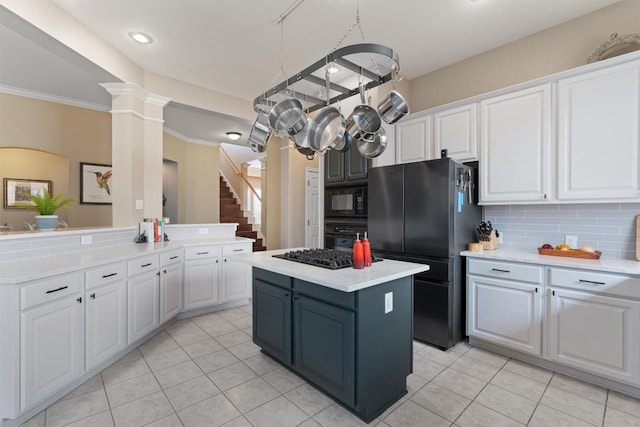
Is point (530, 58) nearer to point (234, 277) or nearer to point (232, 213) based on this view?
point (234, 277)

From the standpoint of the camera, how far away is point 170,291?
10.6 feet

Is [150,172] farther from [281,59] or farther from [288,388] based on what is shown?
[288,388]

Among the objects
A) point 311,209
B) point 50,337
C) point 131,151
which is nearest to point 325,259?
point 50,337

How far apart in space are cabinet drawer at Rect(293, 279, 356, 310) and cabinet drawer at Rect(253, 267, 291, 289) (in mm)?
98

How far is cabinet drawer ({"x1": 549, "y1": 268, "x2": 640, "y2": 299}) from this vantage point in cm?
202

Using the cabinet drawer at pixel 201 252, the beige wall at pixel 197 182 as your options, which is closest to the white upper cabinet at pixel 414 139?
the cabinet drawer at pixel 201 252

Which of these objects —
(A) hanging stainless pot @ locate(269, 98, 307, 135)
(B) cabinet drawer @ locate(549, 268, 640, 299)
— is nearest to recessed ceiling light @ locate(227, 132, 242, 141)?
(A) hanging stainless pot @ locate(269, 98, 307, 135)

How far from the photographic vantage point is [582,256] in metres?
2.44

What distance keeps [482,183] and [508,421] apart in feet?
6.58

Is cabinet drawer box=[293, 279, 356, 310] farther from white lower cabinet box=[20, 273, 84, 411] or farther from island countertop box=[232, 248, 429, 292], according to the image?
white lower cabinet box=[20, 273, 84, 411]

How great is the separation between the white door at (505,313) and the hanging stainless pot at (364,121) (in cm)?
172

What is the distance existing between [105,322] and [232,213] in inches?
228

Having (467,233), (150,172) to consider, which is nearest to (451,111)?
(467,233)

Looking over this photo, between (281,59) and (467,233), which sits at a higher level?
(281,59)
